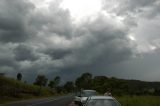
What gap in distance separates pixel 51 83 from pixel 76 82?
71.5 ft

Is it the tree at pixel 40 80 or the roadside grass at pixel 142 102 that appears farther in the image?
the tree at pixel 40 80

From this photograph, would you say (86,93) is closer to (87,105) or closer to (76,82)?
(87,105)

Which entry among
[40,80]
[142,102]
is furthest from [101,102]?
[40,80]

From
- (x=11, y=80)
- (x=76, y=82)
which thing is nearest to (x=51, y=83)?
(x=76, y=82)

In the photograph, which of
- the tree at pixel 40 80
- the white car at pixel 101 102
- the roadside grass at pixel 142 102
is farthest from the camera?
the tree at pixel 40 80

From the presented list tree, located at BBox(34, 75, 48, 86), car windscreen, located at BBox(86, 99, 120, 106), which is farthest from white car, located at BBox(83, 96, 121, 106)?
tree, located at BBox(34, 75, 48, 86)

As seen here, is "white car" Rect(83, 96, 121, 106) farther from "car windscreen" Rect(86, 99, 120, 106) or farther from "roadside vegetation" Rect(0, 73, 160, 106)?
"roadside vegetation" Rect(0, 73, 160, 106)

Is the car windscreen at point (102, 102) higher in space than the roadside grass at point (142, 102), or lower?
lower

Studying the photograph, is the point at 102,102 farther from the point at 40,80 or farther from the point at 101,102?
the point at 40,80

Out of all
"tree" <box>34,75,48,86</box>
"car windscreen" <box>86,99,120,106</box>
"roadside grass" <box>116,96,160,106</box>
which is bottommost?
"car windscreen" <box>86,99,120,106</box>

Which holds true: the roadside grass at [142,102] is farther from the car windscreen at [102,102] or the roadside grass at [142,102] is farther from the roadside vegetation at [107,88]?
the car windscreen at [102,102]

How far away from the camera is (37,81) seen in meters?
136

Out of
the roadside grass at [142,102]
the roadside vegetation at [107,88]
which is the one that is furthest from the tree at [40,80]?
the roadside grass at [142,102]

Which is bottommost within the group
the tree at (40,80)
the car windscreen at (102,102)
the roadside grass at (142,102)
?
the car windscreen at (102,102)
